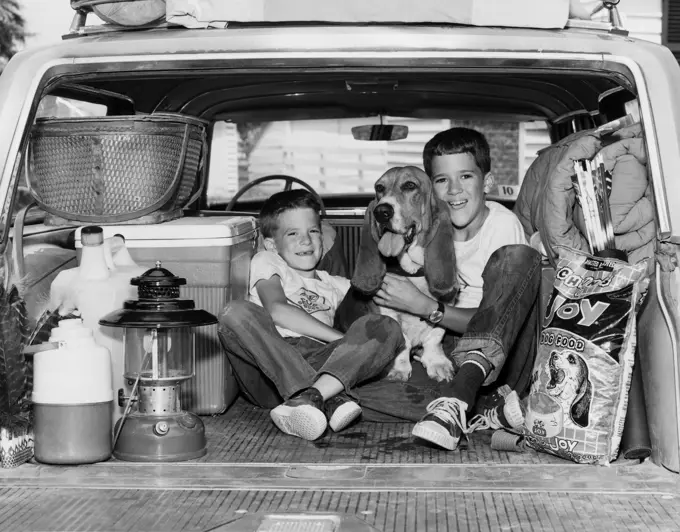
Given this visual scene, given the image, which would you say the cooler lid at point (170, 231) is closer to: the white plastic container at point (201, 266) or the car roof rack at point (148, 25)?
the white plastic container at point (201, 266)

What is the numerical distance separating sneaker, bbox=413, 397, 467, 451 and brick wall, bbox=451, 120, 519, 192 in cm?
204

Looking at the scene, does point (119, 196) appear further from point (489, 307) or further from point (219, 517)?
point (219, 517)

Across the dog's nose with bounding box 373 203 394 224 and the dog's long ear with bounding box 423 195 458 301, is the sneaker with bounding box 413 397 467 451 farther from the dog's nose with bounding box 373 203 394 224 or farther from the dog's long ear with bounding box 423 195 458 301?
the dog's nose with bounding box 373 203 394 224

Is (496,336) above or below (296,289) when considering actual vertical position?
below

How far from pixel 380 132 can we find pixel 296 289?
1.28 meters

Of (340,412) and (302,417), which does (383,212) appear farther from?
(302,417)

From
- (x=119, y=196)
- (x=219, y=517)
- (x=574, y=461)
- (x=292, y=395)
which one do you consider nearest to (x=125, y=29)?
(x=119, y=196)

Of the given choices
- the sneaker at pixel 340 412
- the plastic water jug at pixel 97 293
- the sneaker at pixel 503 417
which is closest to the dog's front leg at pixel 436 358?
the sneaker at pixel 503 417

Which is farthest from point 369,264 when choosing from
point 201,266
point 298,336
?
point 201,266

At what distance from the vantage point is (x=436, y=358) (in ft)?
13.6

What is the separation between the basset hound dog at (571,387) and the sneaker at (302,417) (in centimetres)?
75

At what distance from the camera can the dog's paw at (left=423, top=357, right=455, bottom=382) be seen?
4.11 meters

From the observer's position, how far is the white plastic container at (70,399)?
3.00 metres

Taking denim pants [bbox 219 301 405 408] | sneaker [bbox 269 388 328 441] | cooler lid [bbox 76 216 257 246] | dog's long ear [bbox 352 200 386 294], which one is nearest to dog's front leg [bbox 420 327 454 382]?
dog's long ear [bbox 352 200 386 294]
